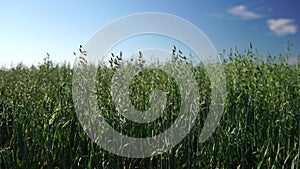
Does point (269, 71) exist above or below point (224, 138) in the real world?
above

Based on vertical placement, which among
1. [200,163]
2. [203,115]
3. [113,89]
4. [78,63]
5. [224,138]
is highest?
[78,63]

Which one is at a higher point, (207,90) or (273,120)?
(207,90)

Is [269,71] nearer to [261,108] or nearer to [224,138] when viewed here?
[261,108]

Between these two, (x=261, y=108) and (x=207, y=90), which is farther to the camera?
(x=207, y=90)

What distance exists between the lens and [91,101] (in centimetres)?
220

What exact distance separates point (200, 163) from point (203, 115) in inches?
17.9

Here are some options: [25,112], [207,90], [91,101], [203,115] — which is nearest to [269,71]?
[207,90]

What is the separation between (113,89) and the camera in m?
2.21

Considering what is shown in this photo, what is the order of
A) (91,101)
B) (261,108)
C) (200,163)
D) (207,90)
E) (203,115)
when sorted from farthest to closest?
(207,90) < (261,108) < (203,115) < (91,101) < (200,163)

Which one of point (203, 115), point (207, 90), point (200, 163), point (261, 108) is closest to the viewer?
point (200, 163)

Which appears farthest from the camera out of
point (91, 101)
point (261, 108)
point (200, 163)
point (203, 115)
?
point (261, 108)

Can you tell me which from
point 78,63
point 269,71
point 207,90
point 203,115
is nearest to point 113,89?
point 78,63

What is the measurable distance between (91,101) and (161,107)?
439 mm

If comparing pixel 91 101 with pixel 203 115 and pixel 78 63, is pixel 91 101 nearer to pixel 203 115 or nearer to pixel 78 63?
pixel 78 63
